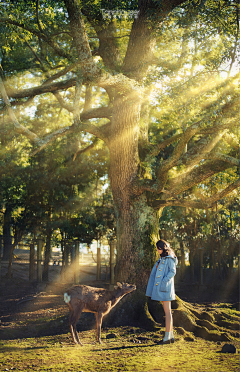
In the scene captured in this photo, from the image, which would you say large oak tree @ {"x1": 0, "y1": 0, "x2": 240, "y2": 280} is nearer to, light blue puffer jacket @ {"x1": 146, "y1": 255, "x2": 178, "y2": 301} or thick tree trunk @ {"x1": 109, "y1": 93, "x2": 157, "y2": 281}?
thick tree trunk @ {"x1": 109, "y1": 93, "x2": 157, "y2": 281}

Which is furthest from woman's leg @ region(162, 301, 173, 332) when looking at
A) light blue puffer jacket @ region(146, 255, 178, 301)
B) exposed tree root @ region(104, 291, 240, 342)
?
exposed tree root @ region(104, 291, 240, 342)

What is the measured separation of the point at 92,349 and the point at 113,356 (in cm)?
54

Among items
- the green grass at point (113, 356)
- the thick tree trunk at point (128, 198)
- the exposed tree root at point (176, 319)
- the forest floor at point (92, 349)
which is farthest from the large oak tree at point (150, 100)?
Answer: the green grass at point (113, 356)

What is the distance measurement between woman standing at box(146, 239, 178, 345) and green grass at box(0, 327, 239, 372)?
13.6 inches

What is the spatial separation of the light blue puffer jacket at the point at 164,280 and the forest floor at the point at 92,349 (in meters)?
0.91

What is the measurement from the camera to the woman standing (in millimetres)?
5656

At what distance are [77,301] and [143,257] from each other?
9.65 ft

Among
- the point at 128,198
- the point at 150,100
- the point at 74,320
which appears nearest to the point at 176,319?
the point at 74,320

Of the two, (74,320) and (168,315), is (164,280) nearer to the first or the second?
(168,315)

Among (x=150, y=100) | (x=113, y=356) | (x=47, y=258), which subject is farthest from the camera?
(x=47, y=258)

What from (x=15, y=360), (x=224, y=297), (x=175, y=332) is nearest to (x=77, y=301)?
(x=15, y=360)

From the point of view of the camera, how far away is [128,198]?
8430 mm

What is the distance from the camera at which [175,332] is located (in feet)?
21.2

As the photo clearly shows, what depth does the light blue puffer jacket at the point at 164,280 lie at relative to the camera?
566 cm
